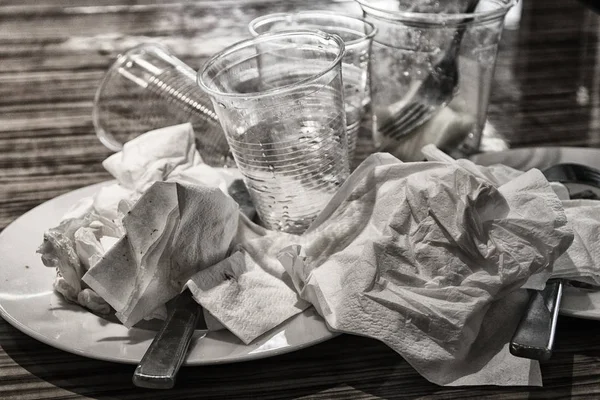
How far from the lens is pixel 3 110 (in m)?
0.81

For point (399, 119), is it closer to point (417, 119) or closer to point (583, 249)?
point (417, 119)

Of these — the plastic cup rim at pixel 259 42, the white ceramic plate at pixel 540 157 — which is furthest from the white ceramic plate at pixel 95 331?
the white ceramic plate at pixel 540 157

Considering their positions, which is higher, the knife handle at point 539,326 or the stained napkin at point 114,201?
the stained napkin at point 114,201

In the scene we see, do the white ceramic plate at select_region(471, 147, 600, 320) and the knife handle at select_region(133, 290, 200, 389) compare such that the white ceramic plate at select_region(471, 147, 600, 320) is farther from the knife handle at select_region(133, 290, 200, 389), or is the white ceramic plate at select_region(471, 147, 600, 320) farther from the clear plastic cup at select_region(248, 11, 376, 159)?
the knife handle at select_region(133, 290, 200, 389)

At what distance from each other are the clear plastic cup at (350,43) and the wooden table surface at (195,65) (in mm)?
176

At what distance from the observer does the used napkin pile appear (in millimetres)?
412

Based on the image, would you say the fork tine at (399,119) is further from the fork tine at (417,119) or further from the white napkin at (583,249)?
the white napkin at (583,249)

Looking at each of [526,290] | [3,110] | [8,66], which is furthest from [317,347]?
[8,66]

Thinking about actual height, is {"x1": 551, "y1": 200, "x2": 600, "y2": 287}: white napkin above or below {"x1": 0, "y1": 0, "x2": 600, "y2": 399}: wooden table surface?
above

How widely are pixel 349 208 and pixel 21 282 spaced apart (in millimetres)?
209

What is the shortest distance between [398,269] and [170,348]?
0.44 ft

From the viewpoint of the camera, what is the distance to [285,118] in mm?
482

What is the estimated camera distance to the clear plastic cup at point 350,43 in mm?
573

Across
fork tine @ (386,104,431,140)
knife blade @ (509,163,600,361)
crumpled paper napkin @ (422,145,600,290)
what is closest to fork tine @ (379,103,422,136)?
fork tine @ (386,104,431,140)
